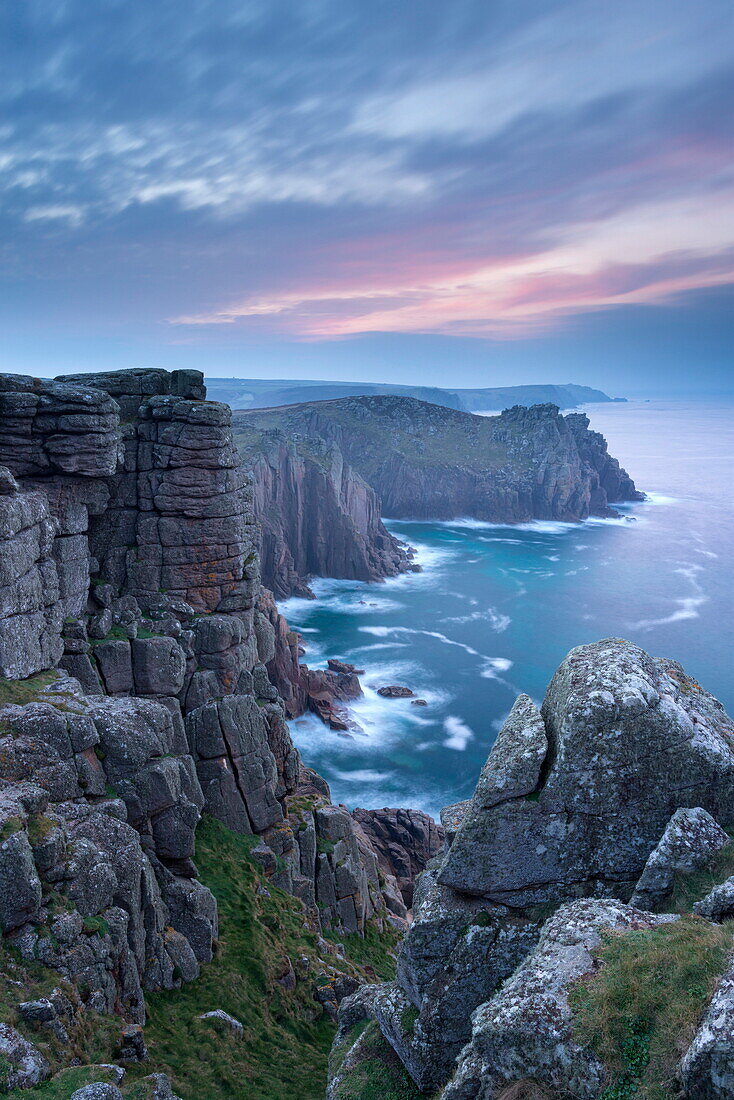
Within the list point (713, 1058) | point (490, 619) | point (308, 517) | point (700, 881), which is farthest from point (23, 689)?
point (308, 517)

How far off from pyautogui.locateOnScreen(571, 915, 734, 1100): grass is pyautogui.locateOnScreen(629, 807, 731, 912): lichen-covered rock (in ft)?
7.08

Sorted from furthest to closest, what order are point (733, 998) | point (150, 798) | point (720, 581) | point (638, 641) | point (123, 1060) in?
point (720, 581), point (638, 641), point (150, 798), point (123, 1060), point (733, 998)

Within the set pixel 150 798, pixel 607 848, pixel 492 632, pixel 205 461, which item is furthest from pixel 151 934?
pixel 492 632

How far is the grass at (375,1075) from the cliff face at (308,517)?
120 metres

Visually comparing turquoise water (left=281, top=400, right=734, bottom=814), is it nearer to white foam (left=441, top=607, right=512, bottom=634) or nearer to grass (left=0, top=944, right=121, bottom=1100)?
white foam (left=441, top=607, right=512, bottom=634)

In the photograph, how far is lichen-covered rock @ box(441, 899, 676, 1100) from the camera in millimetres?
10406

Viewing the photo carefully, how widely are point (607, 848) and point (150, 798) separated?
17.8 meters

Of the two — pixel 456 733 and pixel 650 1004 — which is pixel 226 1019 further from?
pixel 456 733

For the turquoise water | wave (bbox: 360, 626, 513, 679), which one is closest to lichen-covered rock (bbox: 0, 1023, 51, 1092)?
the turquoise water

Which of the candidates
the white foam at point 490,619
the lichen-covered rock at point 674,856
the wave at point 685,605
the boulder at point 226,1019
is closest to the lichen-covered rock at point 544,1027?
the lichen-covered rock at point 674,856

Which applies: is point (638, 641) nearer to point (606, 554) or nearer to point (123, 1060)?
point (606, 554)

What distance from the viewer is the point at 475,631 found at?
125 metres

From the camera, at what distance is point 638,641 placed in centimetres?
11519

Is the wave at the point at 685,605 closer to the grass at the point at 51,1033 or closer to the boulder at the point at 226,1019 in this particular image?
the boulder at the point at 226,1019
